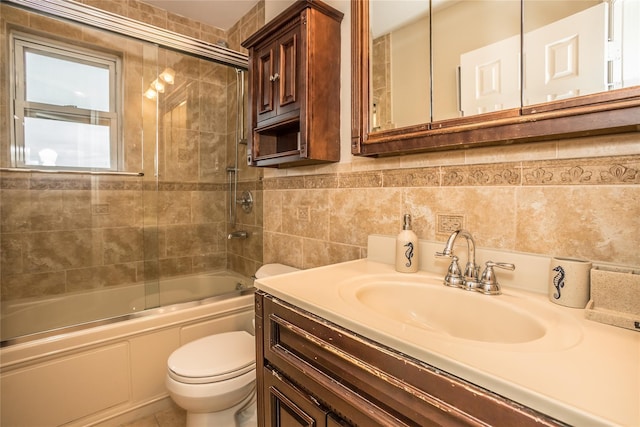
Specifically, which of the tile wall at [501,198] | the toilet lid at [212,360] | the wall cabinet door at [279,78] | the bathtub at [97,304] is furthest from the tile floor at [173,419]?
the wall cabinet door at [279,78]

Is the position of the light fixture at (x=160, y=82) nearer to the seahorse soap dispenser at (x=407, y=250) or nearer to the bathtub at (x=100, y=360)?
the bathtub at (x=100, y=360)

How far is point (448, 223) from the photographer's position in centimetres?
108

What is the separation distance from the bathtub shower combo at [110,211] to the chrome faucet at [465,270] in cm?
135

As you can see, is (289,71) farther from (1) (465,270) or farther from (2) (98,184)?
(2) (98,184)

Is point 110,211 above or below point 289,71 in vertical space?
below

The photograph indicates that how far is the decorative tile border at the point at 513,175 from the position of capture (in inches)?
29.9

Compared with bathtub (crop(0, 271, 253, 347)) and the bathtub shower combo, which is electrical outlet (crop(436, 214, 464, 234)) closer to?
the bathtub shower combo

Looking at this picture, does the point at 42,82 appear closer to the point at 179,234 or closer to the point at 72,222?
the point at 72,222

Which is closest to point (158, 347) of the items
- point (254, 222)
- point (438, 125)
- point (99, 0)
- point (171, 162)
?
point (254, 222)

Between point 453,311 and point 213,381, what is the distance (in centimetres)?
100

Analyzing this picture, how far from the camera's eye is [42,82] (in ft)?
6.44

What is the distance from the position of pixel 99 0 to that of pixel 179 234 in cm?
171

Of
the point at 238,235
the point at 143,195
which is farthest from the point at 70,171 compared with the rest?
the point at 238,235

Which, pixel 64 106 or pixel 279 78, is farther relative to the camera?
pixel 64 106
